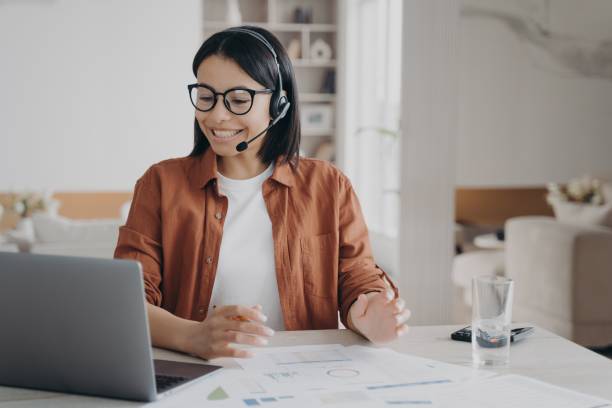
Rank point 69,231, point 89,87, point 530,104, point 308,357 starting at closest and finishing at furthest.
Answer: point 308,357
point 69,231
point 530,104
point 89,87

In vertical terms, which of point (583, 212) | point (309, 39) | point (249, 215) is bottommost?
point (583, 212)

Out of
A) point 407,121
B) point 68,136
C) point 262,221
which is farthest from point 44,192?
point 262,221

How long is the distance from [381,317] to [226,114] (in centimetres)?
48

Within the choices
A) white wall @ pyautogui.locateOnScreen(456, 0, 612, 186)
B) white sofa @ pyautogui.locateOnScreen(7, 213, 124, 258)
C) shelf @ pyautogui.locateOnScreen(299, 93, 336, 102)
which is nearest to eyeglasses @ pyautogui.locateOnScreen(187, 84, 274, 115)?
white sofa @ pyautogui.locateOnScreen(7, 213, 124, 258)

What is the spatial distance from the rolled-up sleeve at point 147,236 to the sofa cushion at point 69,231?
2244mm

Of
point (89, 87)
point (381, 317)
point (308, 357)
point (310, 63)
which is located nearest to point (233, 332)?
point (308, 357)

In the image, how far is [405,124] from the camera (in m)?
3.10

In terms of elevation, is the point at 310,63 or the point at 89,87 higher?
the point at 310,63

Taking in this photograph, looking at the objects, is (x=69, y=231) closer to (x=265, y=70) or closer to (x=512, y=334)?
(x=265, y=70)

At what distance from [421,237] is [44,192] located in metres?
2.75

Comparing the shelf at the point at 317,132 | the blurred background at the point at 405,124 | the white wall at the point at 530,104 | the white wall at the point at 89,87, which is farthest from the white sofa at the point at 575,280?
the white wall at the point at 89,87

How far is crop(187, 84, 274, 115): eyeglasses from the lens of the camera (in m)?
1.47

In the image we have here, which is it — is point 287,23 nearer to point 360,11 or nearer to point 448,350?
point 360,11

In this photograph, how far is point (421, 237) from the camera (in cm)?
316
